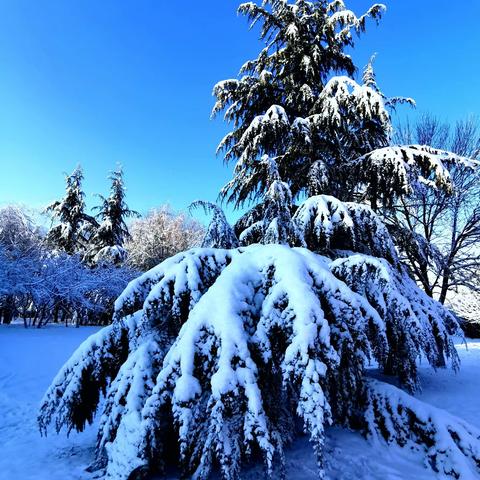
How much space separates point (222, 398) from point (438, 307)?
496cm

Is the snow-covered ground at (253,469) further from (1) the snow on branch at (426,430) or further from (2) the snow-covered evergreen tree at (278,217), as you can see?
(2) the snow-covered evergreen tree at (278,217)

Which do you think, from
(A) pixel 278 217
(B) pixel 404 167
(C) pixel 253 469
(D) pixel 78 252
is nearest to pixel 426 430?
(C) pixel 253 469

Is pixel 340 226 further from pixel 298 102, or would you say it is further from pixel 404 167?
pixel 298 102

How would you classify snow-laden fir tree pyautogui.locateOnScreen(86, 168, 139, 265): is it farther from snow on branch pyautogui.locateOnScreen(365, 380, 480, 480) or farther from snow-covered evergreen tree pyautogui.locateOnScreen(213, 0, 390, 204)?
snow on branch pyautogui.locateOnScreen(365, 380, 480, 480)

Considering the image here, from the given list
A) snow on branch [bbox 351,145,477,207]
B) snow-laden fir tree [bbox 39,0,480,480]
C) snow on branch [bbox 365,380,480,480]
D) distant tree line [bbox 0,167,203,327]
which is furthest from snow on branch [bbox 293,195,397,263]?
distant tree line [bbox 0,167,203,327]

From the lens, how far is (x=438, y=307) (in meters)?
5.67

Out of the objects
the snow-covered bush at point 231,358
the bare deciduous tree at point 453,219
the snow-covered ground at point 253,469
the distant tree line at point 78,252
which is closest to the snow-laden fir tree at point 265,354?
the snow-covered bush at point 231,358

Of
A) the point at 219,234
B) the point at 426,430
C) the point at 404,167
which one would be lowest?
the point at 426,430

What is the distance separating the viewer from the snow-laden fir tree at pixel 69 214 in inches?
811

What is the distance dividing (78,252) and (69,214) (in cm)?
347

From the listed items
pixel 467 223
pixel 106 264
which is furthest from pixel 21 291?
pixel 467 223

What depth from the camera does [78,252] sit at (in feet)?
61.6

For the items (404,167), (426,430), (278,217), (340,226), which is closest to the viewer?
(426,430)

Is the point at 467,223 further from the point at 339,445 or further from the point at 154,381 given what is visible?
the point at 154,381
